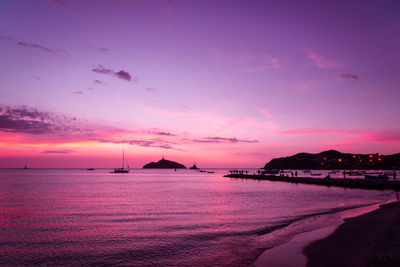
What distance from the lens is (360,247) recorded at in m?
13.3

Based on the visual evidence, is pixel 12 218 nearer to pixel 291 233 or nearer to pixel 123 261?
pixel 123 261

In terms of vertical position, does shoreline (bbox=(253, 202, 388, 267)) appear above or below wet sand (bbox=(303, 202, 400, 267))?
below

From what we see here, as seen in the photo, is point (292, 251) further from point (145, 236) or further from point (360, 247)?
point (145, 236)

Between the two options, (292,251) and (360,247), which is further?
(292,251)

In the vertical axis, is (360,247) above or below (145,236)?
above

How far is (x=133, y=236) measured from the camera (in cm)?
1814

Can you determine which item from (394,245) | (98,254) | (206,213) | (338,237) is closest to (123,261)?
(98,254)

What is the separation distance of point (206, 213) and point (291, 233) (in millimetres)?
11602

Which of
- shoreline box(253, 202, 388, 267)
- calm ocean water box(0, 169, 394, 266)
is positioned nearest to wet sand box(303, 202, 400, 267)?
shoreline box(253, 202, 388, 267)

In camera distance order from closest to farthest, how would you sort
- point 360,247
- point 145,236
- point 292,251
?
1. point 360,247
2. point 292,251
3. point 145,236

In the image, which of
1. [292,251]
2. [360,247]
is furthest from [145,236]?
[360,247]

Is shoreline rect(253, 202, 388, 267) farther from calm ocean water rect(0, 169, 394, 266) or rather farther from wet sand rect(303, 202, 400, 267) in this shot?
calm ocean water rect(0, 169, 394, 266)

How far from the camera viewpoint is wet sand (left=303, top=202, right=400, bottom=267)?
11.3m

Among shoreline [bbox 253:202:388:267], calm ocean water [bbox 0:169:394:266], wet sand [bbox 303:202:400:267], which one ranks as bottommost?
calm ocean water [bbox 0:169:394:266]
